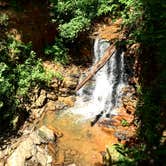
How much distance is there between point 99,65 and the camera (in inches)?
Result: 448

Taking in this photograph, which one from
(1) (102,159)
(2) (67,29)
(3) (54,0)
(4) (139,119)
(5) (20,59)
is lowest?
(1) (102,159)

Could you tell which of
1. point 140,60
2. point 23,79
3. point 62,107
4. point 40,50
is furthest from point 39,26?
point 140,60

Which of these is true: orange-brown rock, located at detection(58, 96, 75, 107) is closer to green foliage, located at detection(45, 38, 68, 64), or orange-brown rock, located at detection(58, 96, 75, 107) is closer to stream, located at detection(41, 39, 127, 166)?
stream, located at detection(41, 39, 127, 166)

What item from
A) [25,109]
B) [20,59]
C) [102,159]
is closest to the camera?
[102,159]

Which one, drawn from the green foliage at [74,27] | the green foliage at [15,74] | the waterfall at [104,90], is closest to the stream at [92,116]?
the waterfall at [104,90]

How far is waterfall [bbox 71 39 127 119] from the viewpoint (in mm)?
10828

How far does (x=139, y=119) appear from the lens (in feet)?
30.1

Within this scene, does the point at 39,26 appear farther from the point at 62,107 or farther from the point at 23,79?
the point at 62,107

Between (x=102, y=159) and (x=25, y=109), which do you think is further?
(x=25, y=109)

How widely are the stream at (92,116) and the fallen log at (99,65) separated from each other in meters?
0.10

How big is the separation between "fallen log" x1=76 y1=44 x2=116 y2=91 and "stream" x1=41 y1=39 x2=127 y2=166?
10 centimetres

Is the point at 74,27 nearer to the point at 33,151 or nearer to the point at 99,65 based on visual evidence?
the point at 99,65

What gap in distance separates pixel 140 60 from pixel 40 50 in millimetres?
3430

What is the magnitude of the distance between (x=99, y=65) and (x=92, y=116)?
1.64 meters
